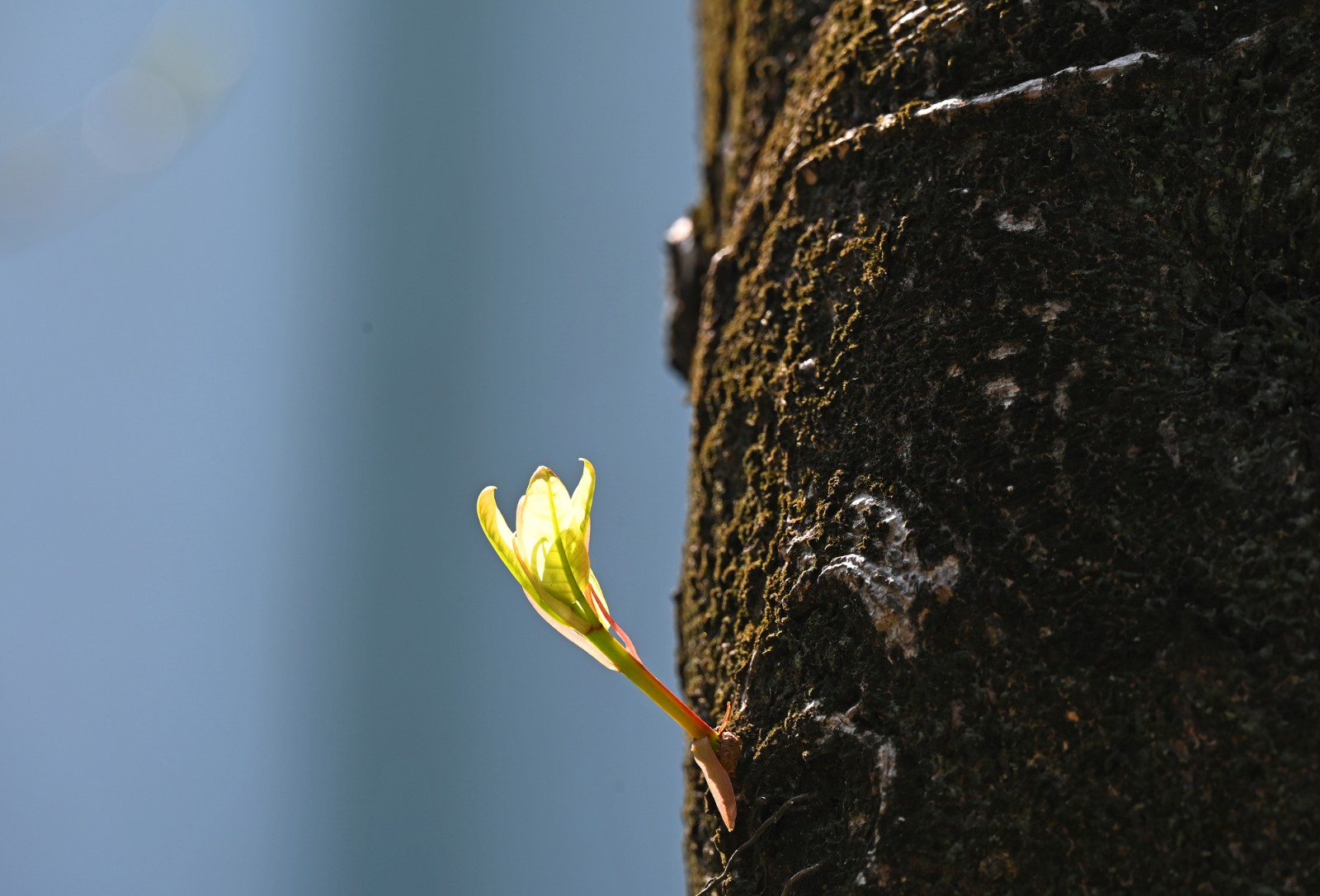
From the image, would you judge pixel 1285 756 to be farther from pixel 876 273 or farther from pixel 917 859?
pixel 876 273

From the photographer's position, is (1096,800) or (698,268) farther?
(698,268)

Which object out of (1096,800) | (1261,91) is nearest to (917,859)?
(1096,800)

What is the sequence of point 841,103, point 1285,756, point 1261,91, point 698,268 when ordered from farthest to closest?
point 698,268, point 841,103, point 1261,91, point 1285,756

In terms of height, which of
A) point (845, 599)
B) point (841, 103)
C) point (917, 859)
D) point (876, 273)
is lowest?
point (917, 859)

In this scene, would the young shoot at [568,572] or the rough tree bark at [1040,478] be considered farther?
the young shoot at [568,572]

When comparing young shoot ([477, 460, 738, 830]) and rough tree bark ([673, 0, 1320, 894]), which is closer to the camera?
rough tree bark ([673, 0, 1320, 894])

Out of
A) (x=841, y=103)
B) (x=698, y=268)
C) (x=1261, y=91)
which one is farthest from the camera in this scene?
(x=698, y=268)

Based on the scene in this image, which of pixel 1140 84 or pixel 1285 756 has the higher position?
pixel 1140 84
